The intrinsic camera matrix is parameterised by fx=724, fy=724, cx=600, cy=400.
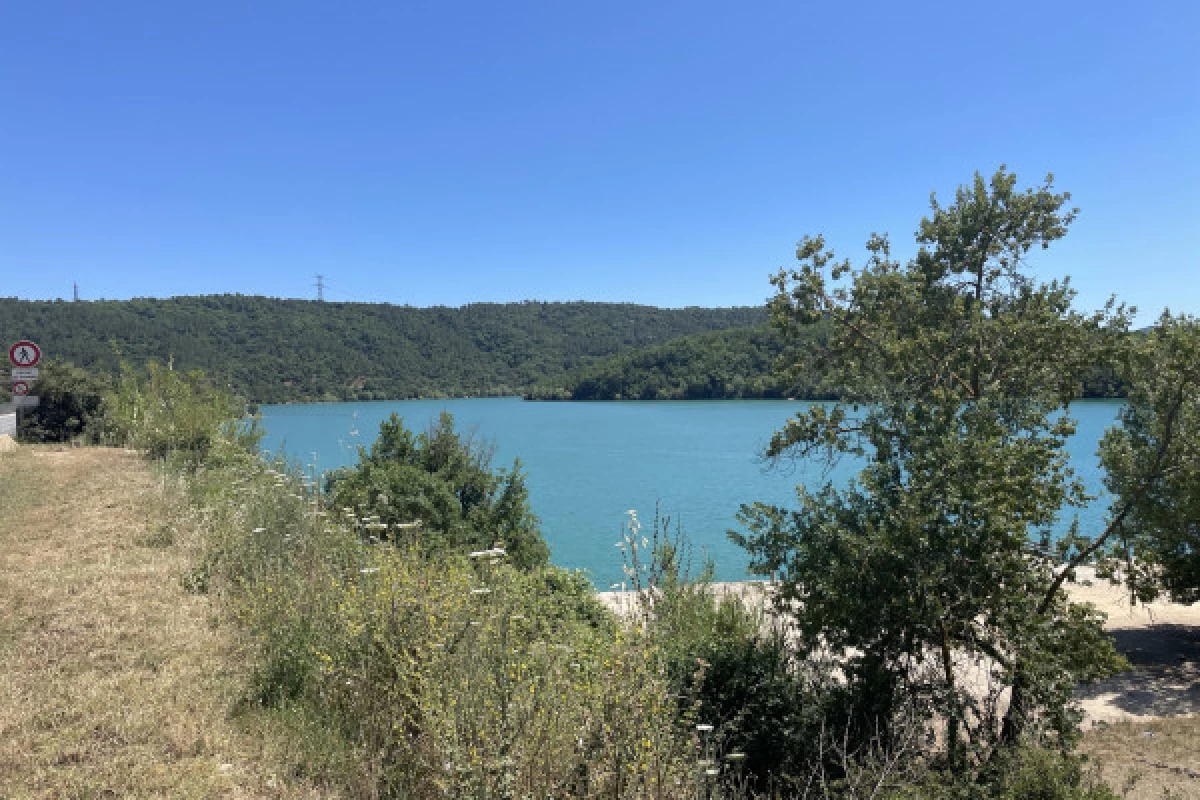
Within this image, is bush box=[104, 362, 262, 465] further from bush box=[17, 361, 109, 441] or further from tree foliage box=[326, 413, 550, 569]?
tree foliage box=[326, 413, 550, 569]

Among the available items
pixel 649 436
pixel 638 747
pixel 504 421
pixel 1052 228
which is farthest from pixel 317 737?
pixel 504 421

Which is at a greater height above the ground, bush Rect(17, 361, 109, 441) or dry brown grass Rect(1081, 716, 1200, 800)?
bush Rect(17, 361, 109, 441)

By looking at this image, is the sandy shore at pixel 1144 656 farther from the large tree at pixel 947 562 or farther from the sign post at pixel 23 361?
the sign post at pixel 23 361

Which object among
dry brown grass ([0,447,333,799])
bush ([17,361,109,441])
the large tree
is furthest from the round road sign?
the large tree

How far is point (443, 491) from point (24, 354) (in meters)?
9.90

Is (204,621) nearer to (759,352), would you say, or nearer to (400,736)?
(400,736)

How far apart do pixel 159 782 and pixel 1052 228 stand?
11402mm

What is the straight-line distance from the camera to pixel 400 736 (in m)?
3.26

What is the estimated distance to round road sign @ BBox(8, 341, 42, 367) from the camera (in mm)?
13383

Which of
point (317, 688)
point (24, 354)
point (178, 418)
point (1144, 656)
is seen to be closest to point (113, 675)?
point (317, 688)

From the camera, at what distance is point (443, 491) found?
9352 millimetres

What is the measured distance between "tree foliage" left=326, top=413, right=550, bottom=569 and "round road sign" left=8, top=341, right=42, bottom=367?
7.45 metres

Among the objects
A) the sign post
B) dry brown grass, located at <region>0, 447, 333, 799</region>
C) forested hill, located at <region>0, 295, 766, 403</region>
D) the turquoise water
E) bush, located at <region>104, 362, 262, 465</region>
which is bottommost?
the turquoise water

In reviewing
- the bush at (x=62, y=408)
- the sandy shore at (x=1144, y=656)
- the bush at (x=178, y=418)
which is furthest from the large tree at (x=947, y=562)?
the bush at (x=62, y=408)
